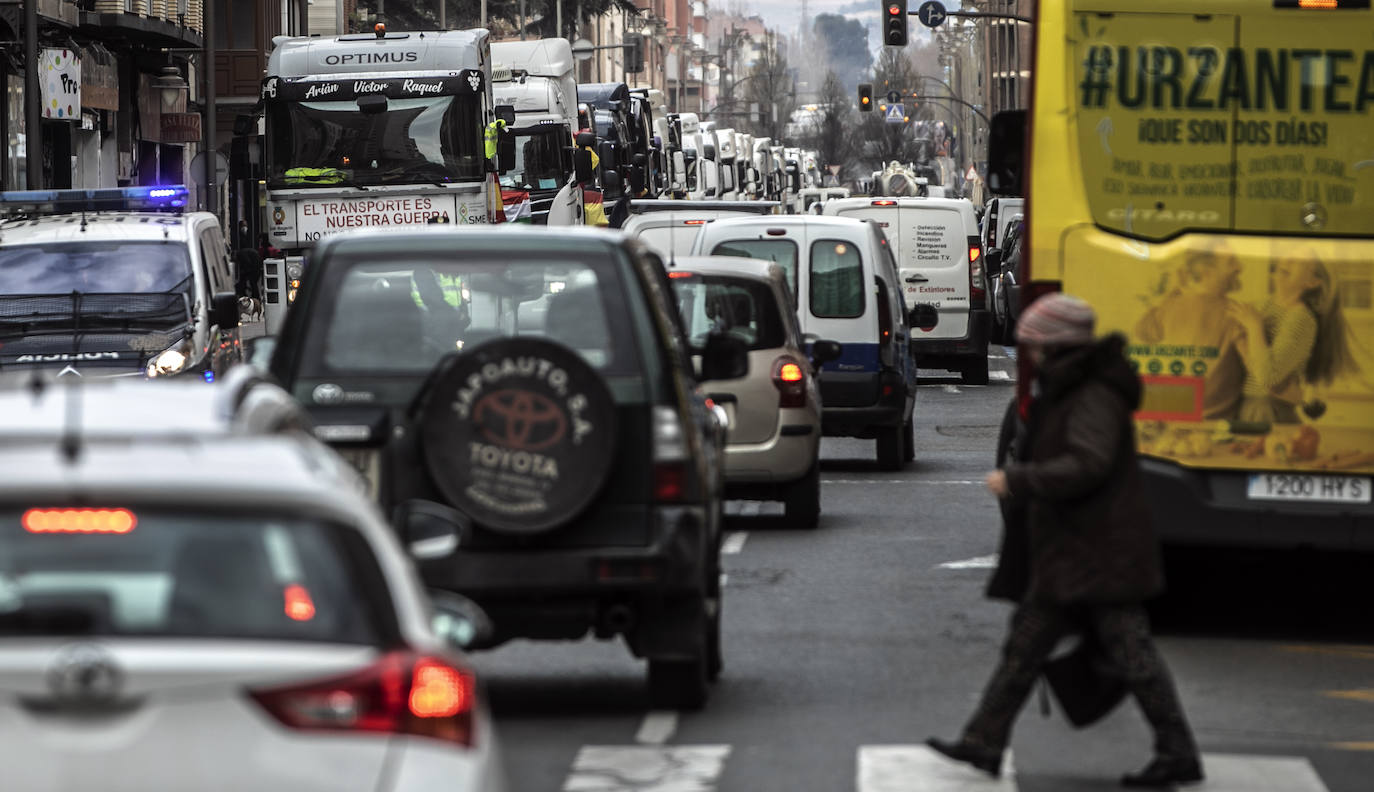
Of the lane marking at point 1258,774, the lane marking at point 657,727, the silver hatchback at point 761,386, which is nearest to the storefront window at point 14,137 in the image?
the silver hatchback at point 761,386

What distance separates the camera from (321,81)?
95.7 ft

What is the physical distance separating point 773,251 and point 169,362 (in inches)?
174

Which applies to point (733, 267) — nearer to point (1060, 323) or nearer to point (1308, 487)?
point (1308, 487)

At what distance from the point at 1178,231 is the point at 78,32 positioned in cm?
3201

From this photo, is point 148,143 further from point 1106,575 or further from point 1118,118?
point 1106,575

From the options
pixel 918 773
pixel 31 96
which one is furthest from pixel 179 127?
pixel 918 773

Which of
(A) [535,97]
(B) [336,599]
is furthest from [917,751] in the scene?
(A) [535,97]

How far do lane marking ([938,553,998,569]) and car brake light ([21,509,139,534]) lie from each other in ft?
31.6

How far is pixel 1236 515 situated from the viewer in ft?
35.2

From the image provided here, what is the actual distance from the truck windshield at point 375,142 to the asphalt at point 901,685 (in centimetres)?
1468

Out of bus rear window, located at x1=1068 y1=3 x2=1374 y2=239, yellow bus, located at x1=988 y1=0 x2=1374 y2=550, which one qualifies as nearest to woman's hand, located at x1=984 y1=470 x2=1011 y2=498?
yellow bus, located at x1=988 y1=0 x2=1374 y2=550

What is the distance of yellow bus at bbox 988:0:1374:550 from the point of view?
35.0ft

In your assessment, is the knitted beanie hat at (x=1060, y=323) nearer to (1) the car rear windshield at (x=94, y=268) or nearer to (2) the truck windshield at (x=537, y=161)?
(1) the car rear windshield at (x=94, y=268)

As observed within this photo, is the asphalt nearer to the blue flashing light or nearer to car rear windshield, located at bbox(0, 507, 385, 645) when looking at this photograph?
car rear windshield, located at bbox(0, 507, 385, 645)
